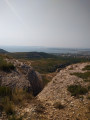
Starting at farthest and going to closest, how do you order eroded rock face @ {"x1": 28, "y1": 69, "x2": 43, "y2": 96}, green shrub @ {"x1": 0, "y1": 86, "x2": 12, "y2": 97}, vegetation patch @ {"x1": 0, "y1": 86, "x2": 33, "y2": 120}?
eroded rock face @ {"x1": 28, "y1": 69, "x2": 43, "y2": 96}
green shrub @ {"x1": 0, "y1": 86, "x2": 12, "y2": 97}
vegetation patch @ {"x1": 0, "y1": 86, "x2": 33, "y2": 120}

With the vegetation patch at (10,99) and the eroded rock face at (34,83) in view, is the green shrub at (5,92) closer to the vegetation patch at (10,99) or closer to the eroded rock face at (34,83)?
the vegetation patch at (10,99)

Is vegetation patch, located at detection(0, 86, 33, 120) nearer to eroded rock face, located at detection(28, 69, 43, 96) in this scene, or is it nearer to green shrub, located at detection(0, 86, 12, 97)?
green shrub, located at detection(0, 86, 12, 97)

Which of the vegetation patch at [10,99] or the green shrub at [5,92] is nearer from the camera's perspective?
the vegetation patch at [10,99]

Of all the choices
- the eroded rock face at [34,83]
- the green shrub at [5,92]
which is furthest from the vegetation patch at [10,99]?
the eroded rock face at [34,83]

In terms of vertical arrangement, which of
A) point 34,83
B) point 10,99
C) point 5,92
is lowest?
point 34,83

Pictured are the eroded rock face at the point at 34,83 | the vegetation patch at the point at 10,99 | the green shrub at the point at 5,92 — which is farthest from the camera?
the eroded rock face at the point at 34,83

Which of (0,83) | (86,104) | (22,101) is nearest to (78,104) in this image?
(86,104)

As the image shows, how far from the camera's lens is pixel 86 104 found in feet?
24.1

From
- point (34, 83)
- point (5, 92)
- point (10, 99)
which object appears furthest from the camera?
point (34, 83)

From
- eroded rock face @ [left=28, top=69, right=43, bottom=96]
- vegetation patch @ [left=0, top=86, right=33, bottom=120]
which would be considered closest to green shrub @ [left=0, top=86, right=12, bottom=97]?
vegetation patch @ [left=0, top=86, right=33, bottom=120]

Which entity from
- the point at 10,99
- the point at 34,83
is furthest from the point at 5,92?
the point at 34,83

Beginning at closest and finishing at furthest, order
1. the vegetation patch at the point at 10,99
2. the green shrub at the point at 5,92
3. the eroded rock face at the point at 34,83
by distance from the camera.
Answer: the vegetation patch at the point at 10,99
the green shrub at the point at 5,92
the eroded rock face at the point at 34,83

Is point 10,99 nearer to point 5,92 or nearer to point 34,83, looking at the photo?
point 5,92

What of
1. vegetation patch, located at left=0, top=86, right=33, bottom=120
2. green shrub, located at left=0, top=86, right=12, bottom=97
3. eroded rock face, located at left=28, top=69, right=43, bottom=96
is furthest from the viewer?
eroded rock face, located at left=28, top=69, right=43, bottom=96
